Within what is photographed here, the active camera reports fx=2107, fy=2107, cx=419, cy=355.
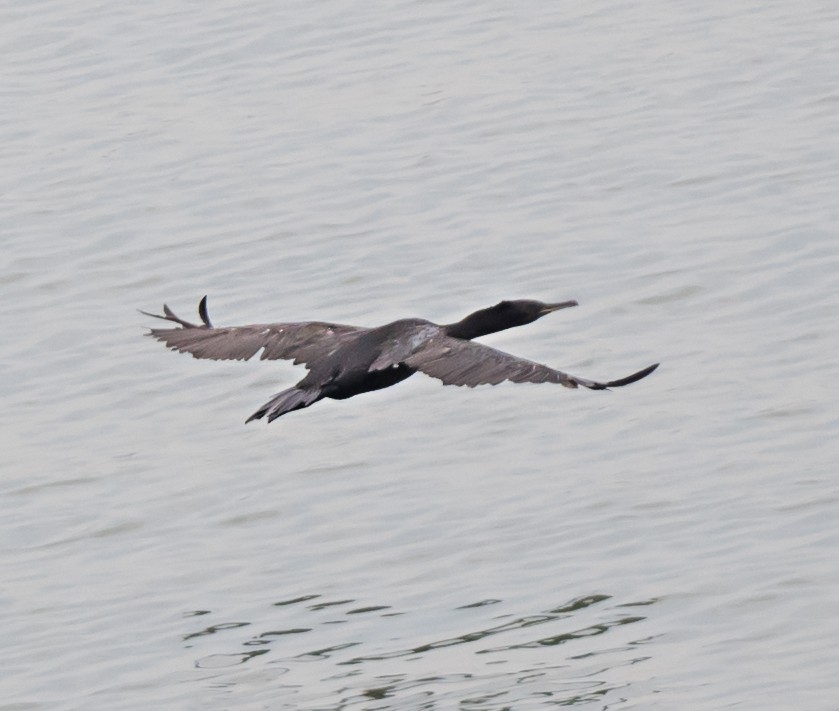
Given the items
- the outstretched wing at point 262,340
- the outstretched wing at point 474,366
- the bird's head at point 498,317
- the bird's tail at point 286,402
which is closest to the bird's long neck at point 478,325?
the bird's head at point 498,317

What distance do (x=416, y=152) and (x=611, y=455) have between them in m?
6.41

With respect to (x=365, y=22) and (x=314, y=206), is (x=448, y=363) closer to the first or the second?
(x=314, y=206)

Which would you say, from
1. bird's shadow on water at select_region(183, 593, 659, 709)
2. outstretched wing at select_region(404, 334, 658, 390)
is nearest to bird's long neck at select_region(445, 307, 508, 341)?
outstretched wing at select_region(404, 334, 658, 390)

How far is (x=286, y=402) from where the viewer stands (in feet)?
33.7

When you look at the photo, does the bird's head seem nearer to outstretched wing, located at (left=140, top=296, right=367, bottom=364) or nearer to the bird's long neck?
the bird's long neck

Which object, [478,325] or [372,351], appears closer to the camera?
[372,351]

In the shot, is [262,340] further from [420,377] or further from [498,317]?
[420,377]

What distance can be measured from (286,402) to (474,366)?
107 cm

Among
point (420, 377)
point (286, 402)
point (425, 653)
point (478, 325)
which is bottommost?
point (425, 653)

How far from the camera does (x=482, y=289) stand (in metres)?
14.7

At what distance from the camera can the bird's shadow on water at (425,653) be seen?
9453mm

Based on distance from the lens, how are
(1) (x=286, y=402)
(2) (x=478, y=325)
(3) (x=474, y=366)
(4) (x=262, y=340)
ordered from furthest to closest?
(4) (x=262, y=340) < (2) (x=478, y=325) < (1) (x=286, y=402) < (3) (x=474, y=366)

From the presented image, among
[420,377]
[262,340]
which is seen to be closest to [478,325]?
[262,340]

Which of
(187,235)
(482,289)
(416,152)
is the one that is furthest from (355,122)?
(482,289)
